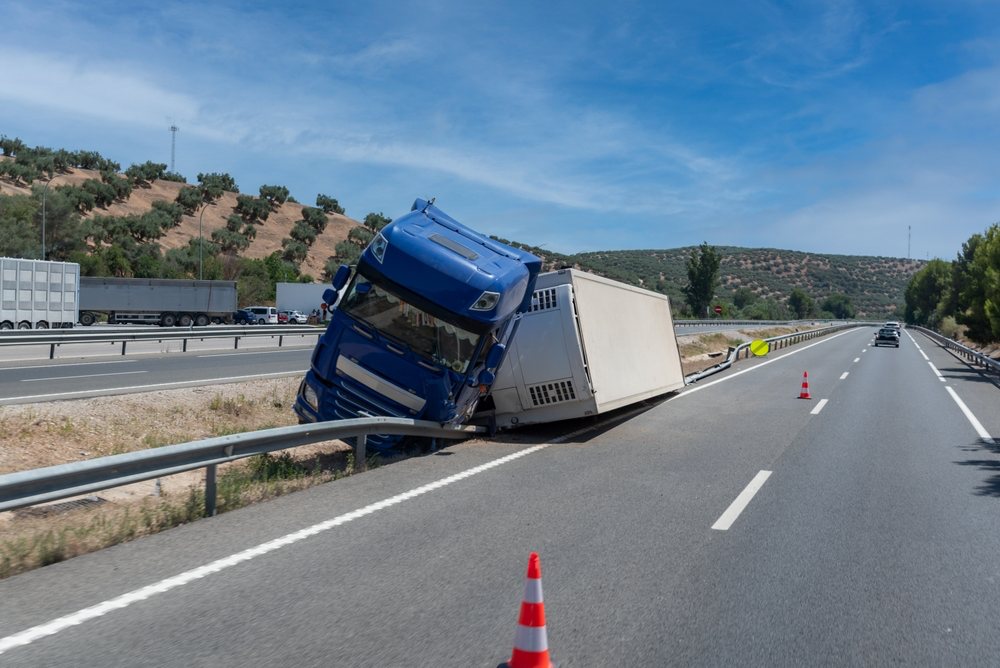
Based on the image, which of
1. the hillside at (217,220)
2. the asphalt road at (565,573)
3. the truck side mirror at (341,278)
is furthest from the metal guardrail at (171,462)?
the hillside at (217,220)

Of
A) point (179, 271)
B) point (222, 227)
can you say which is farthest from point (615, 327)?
point (222, 227)

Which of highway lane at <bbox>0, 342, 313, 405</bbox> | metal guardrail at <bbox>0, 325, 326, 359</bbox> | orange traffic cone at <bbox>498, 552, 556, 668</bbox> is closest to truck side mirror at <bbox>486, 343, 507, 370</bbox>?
orange traffic cone at <bbox>498, 552, 556, 668</bbox>

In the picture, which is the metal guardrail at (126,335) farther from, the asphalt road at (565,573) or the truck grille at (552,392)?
the asphalt road at (565,573)

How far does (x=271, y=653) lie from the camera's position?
4113mm

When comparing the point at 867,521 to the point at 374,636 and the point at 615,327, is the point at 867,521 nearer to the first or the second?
the point at 374,636

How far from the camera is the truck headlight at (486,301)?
10.1 metres

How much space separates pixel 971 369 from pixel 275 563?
35054mm

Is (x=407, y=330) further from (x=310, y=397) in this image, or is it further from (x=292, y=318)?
(x=292, y=318)

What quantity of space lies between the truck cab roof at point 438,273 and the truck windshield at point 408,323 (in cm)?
15

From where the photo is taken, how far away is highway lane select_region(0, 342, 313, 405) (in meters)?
15.8

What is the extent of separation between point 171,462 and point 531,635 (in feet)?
13.9

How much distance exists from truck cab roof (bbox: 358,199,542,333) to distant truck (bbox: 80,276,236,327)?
1778 inches

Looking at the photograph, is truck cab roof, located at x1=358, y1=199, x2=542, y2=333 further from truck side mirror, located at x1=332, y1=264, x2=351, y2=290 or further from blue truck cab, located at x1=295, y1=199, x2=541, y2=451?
truck side mirror, located at x1=332, y1=264, x2=351, y2=290

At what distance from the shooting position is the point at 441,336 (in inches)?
410
